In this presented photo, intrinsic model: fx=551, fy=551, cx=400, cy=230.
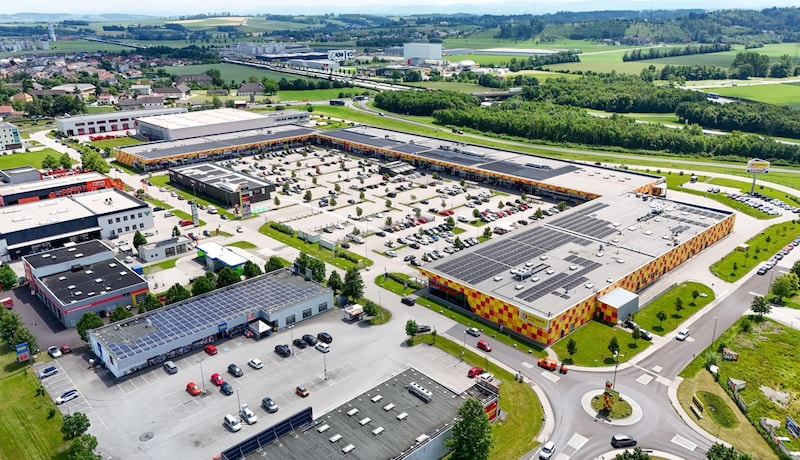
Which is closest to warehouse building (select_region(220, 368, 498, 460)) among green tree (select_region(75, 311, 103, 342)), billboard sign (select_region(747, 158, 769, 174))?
green tree (select_region(75, 311, 103, 342))

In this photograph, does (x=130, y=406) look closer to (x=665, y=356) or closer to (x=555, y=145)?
(x=665, y=356)

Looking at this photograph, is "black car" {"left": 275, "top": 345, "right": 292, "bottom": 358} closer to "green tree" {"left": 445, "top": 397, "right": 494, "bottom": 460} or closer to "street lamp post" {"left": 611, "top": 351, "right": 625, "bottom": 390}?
"green tree" {"left": 445, "top": 397, "right": 494, "bottom": 460}

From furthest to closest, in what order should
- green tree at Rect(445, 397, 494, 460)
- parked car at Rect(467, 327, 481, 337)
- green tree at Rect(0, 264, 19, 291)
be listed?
green tree at Rect(0, 264, 19, 291), parked car at Rect(467, 327, 481, 337), green tree at Rect(445, 397, 494, 460)

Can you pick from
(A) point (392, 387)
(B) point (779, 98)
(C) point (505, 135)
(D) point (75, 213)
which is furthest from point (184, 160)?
(B) point (779, 98)

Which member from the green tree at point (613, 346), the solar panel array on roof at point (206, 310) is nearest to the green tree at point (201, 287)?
the solar panel array on roof at point (206, 310)

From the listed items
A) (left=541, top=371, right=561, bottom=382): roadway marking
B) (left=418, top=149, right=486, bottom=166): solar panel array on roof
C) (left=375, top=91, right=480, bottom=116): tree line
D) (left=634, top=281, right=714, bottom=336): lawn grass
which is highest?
(left=375, top=91, right=480, bottom=116): tree line

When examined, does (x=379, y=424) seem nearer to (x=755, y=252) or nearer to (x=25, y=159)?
(x=755, y=252)

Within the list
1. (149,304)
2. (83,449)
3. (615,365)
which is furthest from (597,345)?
(149,304)
